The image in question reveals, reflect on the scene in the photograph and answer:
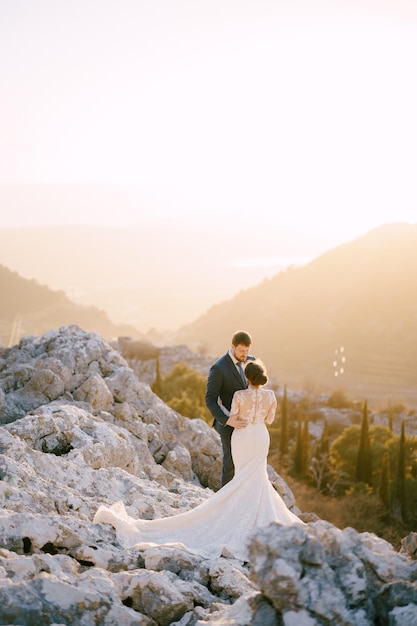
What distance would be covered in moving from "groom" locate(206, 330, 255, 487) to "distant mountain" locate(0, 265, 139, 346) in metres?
28.5

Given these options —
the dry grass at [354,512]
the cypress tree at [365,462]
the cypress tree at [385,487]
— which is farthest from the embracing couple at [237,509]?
the cypress tree at [365,462]

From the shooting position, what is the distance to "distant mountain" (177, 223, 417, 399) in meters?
114

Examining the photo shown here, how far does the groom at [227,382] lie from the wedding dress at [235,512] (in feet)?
2.20

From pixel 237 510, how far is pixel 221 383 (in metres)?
1.64

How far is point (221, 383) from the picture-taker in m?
8.31

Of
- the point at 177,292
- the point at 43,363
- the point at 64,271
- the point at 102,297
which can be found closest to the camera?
the point at 43,363

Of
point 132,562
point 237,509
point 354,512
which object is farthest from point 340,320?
point 132,562

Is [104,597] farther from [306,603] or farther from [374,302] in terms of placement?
[374,302]

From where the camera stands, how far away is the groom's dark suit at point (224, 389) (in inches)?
324

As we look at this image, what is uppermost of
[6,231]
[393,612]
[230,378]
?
[6,231]

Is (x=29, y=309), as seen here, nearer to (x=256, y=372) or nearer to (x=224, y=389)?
(x=224, y=389)

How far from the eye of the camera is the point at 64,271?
5438 inches

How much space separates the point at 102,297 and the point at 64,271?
53.0 feet

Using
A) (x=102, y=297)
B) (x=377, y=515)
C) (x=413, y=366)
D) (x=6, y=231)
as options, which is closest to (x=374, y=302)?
→ (x=413, y=366)
